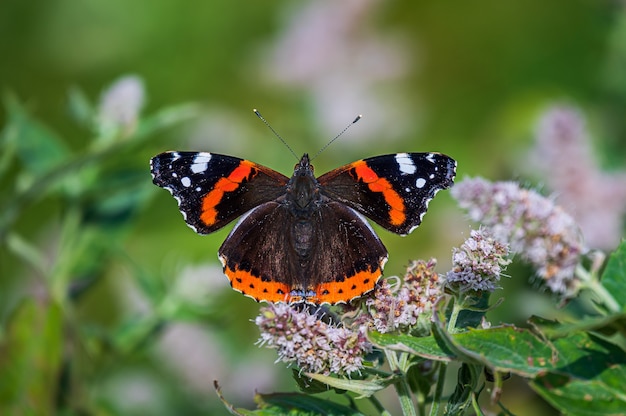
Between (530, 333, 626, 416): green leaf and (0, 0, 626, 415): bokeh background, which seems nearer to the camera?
(530, 333, 626, 416): green leaf

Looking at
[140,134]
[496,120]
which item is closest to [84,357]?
[140,134]

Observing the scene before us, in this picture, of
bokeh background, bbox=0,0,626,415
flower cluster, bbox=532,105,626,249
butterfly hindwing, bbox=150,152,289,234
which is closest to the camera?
butterfly hindwing, bbox=150,152,289,234

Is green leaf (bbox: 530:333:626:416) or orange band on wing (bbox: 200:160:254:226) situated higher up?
orange band on wing (bbox: 200:160:254:226)

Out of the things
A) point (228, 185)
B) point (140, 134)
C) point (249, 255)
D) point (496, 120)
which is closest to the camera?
point (249, 255)

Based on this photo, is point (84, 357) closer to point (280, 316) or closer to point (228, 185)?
point (228, 185)

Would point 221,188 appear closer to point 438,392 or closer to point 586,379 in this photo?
point 438,392

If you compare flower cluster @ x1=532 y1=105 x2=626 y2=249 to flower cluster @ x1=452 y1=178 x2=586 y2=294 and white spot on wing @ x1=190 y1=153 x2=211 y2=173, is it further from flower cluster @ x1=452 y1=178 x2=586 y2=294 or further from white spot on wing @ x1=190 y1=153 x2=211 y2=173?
Answer: white spot on wing @ x1=190 y1=153 x2=211 y2=173

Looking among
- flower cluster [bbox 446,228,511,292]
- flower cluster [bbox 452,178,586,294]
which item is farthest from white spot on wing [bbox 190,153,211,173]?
flower cluster [bbox 446,228,511,292]
